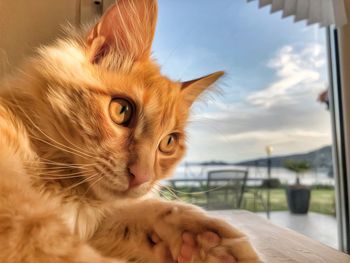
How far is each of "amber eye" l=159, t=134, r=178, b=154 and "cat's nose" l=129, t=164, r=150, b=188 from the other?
153mm

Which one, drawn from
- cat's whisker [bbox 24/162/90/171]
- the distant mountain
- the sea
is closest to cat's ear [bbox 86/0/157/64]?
cat's whisker [bbox 24/162/90/171]

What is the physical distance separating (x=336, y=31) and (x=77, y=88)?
1.44m

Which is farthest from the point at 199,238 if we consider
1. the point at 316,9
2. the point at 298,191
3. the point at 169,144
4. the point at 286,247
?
the point at 298,191

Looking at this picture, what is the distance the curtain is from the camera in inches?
56.5

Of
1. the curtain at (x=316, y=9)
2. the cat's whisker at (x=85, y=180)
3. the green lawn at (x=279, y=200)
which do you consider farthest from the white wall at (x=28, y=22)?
the green lawn at (x=279, y=200)

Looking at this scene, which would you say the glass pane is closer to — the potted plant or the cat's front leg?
the potted plant

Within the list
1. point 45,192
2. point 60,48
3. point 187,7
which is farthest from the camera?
point 187,7

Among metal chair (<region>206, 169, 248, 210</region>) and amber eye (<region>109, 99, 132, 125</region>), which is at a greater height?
amber eye (<region>109, 99, 132, 125</region>)

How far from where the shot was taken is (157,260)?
61cm

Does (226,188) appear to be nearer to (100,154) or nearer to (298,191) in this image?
(298,191)

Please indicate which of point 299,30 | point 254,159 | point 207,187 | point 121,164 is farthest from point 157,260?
point 299,30

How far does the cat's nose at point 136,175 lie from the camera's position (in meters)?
0.61

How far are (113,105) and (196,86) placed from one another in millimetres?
325

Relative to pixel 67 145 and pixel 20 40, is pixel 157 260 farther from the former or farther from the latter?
pixel 20 40
